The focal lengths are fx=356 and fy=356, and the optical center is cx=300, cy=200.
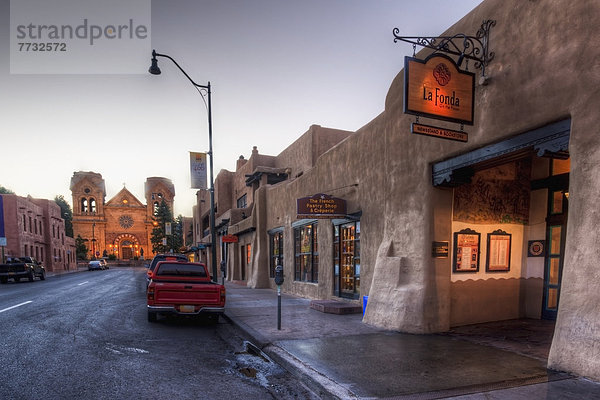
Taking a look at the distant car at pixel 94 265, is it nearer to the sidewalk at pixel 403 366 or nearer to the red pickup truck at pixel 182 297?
the red pickup truck at pixel 182 297

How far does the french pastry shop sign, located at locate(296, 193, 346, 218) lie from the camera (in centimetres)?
1056

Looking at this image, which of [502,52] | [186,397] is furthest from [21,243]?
[502,52]

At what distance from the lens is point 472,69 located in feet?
21.6

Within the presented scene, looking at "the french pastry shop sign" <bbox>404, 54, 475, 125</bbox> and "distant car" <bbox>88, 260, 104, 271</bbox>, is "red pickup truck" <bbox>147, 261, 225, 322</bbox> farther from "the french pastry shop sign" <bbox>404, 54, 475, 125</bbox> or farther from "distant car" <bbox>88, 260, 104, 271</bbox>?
"distant car" <bbox>88, 260, 104, 271</bbox>

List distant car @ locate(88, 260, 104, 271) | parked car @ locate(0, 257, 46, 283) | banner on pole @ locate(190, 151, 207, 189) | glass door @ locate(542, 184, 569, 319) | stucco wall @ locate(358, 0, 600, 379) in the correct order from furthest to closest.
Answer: distant car @ locate(88, 260, 104, 271) → parked car @ locate(0, 257, 46, 283) → banner on pole @ locate(190, 151, 207, 189) → glass door @ locate(542, 184, 569, 319) → stucco wall @ locate(358, 0, 600, 379)

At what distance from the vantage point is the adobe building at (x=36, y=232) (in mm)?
39094

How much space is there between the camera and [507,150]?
5836 mm

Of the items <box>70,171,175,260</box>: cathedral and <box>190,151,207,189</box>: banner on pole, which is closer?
<box>190,151,207,189</box>: banner on pole

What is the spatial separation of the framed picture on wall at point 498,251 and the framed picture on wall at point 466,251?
0.37 m

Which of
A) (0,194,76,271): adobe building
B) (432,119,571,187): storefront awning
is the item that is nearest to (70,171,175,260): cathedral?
(0,194,76,271): adobe building

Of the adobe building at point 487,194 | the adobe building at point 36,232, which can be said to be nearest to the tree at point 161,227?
the adobe building at point 36,232

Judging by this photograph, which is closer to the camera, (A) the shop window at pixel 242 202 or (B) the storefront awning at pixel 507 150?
(B) the storefront awning at pixel 507 150

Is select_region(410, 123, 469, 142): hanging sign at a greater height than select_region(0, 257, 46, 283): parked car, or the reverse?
select_region(410, 123, 469, 142): hanging sign

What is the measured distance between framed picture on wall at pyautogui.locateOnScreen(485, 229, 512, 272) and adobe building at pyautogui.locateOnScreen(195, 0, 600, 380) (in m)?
0.03
